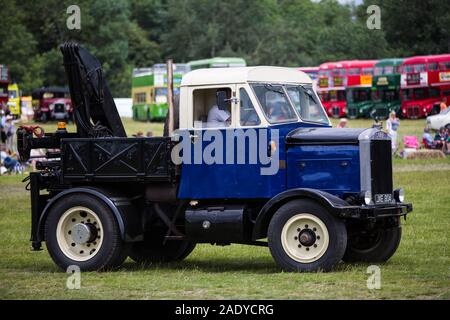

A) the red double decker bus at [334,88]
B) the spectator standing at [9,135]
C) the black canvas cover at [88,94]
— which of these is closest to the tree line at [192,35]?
the red double decker bus at [334,88]

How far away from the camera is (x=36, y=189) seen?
14398mm

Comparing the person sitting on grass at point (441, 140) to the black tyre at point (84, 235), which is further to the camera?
the person sitting on grass at point (441, 140)

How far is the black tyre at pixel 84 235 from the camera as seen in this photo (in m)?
13.6

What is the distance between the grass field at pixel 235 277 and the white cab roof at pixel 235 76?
2419 millimetres

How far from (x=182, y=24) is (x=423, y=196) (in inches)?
3357

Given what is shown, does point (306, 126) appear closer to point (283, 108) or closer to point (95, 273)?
point (283, 108)

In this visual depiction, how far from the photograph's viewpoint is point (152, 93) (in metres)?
72.1

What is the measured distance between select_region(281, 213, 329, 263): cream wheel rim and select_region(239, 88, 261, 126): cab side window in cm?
133

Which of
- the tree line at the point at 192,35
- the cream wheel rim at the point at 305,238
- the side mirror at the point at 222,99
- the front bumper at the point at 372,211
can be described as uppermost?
the tree line at the point at 192,35

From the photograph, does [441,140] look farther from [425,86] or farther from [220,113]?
[425,86]

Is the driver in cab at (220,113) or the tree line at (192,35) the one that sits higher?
the tree line at (192,35)

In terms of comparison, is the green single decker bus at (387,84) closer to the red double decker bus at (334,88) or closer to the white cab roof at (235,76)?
the red double decker bus at (334,88)

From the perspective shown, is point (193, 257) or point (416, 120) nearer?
point (193, 257)
